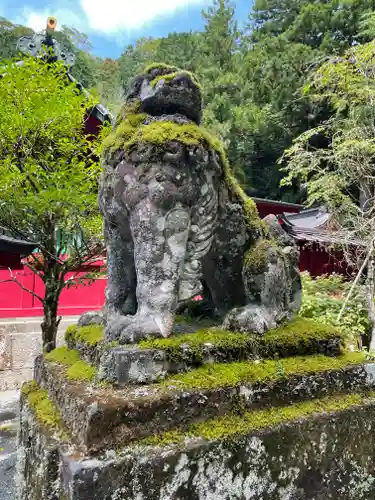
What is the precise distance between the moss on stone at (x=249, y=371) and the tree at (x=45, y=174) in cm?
282

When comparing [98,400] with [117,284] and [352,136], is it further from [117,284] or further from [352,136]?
[352,136]

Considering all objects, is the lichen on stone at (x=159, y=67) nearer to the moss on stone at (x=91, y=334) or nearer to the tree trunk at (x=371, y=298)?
the moss on stone at (x=91, y=334)

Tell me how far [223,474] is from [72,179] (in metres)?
3.36

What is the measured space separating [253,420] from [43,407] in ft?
2.75

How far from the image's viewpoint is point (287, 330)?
6.16 feet

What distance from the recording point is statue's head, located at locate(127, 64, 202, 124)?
1.73 metres

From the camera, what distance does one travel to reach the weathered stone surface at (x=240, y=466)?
1177 mm

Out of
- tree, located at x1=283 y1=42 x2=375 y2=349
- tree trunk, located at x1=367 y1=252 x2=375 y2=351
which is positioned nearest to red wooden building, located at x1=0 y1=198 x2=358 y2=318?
tree, located at x1=283 y1=42 x2=375 y2=349

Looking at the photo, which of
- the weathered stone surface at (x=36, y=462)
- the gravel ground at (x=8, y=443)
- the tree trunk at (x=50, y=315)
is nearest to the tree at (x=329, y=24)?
the tree trunk at (x=50, y=315)

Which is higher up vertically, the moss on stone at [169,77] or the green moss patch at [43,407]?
the moss on stone at [169,77]

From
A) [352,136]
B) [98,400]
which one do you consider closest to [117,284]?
[98,400]

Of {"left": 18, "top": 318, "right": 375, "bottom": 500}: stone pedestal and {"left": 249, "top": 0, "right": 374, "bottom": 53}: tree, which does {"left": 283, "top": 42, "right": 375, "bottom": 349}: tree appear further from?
{"left": 249, "top": 0, "right": 374, "bottom": 53}: tree

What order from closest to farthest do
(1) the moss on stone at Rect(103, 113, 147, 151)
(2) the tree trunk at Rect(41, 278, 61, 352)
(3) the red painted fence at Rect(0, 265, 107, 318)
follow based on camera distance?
(1) the moss on stone at Rect(103, 113, 147, 151) < (2) the tree trunk at Rect(41, 278, 61, 352) < (3) the red painted fence at Rect(0, 265, 107, 318)

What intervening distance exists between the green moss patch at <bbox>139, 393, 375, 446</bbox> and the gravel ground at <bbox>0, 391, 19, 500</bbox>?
67.1 inches
